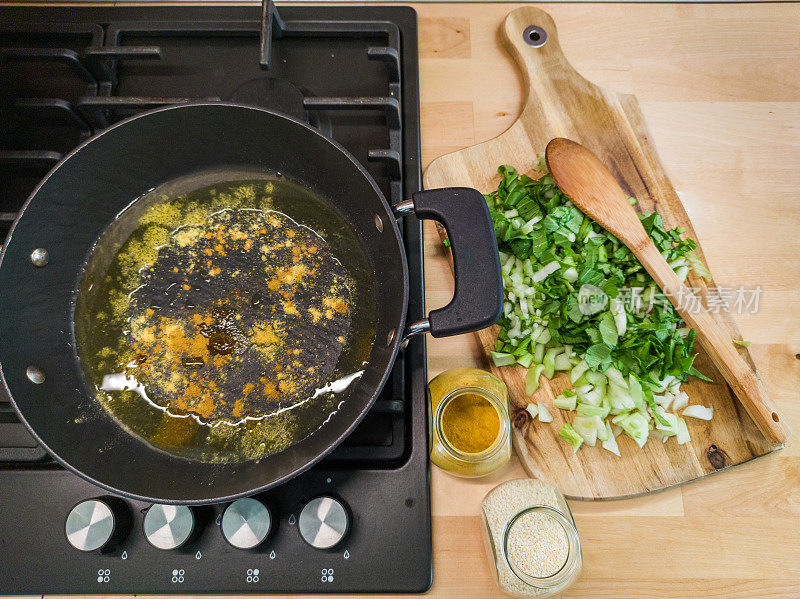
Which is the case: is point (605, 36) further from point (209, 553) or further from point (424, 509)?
point (209, 553)

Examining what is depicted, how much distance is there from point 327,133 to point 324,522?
1.52ft

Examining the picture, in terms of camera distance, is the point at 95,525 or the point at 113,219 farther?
the point at 113,219

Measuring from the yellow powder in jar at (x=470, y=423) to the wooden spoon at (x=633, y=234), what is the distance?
0.27 metres

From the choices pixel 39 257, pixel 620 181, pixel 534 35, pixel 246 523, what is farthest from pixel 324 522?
pixel 534 35

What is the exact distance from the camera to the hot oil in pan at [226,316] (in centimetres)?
62

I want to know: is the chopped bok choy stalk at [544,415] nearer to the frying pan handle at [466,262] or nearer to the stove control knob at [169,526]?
the frying pan handle at [466,262]

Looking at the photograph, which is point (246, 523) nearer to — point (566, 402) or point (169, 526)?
point (169, 526)

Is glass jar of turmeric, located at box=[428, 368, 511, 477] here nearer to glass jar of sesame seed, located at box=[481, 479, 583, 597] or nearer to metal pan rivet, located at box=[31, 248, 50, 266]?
glass jar of sesame seed, located at box=[481, 479, 583, 597]

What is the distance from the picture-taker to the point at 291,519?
1.89 feet

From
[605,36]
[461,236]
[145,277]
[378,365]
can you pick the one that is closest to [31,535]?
[145,277]

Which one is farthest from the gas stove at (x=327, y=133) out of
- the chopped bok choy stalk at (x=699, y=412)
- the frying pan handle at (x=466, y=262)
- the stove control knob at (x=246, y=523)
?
the chopped bok choy stalk at (x=699, y=412)

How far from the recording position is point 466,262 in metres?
0.52

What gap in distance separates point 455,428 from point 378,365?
11cm

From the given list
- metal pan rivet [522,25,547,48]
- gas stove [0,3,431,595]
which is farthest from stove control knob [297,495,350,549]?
metal pan rivet [522,25,547,48]
